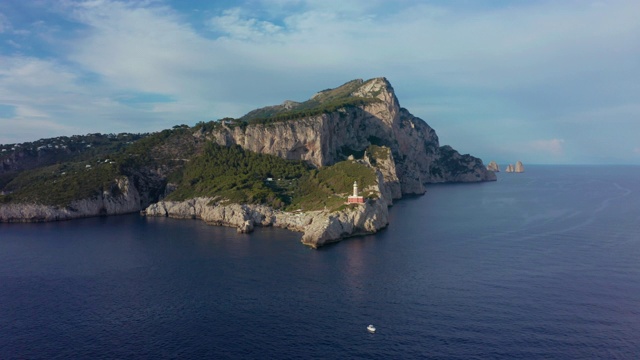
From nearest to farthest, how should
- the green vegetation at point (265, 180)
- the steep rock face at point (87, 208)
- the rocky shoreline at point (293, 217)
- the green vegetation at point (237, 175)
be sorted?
the rocky shoreline at point (293, 217)
the green vegetation at point (265, 180)
the green vegetation at point (237, 175)
the steep rock face at point (87, 208)

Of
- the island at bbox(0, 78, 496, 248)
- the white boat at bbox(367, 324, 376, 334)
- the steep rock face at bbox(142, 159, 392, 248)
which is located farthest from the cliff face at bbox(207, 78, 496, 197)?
the white boat at bbox(367, 324, 376, 334)

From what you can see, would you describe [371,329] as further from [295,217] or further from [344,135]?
[344,135]

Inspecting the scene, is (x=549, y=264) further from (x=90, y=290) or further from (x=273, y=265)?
(x=90, y=290)

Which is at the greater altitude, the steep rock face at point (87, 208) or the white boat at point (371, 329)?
the steep rock face at point (87, 208)

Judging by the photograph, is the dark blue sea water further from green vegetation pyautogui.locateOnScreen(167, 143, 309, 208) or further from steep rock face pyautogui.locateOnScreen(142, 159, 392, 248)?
green vegetation pyautogui.locateOnScreen(167, 143, 309, 208)

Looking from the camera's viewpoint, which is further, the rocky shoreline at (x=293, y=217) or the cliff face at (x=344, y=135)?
the cliff face at (x=344, y=135)

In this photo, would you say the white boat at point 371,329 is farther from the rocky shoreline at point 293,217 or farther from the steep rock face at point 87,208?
the steep rock face at point 87,208

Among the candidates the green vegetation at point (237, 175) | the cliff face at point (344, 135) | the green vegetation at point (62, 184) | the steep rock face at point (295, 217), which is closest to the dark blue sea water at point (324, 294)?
the steep rock face at point (295, 217)
